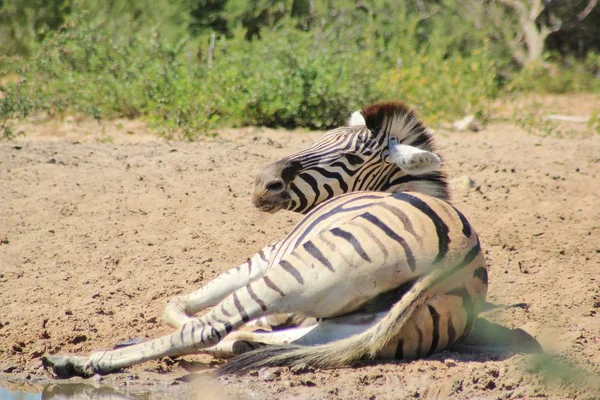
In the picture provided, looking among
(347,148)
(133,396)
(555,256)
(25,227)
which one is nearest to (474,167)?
(555,256)

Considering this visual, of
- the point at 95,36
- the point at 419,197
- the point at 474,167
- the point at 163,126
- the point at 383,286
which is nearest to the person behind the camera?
the point at 383,286

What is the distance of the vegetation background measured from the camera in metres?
9.89

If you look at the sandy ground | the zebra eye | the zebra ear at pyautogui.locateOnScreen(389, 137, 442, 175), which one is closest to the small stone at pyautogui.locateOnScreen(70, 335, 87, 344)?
the sandy ground

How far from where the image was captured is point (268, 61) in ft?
35.5

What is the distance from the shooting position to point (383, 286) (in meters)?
4.04

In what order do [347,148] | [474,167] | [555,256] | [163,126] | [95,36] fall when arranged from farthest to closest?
1. [95,36]
2. [163,126]
3. [474,167]
4. [555,256]
5. [347,148]

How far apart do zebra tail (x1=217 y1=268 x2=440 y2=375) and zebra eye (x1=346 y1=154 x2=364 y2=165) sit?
1093mm

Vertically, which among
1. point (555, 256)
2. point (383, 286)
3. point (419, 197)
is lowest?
point (555, 256)

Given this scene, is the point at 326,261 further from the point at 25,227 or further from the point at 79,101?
the point at 79,101

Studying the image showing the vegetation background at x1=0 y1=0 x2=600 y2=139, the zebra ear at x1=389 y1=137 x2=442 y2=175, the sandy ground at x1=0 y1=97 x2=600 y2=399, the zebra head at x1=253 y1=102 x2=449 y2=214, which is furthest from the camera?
the vegetation background at x1=0 y1=0 x2=600 y2=139

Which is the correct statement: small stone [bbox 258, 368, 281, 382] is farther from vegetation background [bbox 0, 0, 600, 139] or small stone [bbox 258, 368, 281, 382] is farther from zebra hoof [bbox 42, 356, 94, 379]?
vegetation background [bbox 0, 0, 600, 139]

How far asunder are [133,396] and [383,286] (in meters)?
1.31

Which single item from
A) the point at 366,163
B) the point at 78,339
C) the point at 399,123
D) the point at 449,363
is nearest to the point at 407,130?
the point at 399,123

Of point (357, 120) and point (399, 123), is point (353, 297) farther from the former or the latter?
point (357, 120)
